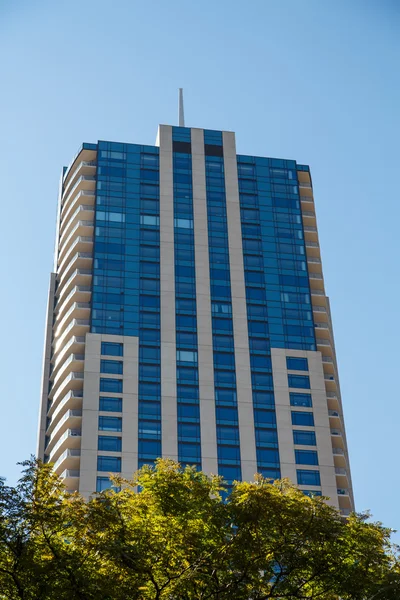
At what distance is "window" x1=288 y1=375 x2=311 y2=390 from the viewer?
4705 inches

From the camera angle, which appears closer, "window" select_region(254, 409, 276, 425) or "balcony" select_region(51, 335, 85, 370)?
"window" select_region(254, 409, 276, 425)

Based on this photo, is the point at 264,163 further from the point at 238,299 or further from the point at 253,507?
the point at 253,507

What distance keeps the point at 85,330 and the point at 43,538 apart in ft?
258

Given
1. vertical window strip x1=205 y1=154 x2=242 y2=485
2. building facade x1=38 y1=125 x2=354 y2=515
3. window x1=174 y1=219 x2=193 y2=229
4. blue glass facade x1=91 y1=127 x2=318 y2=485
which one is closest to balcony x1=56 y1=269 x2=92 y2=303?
building facade x1=38 y1=125 x2=354 y2=515

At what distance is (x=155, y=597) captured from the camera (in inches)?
1624

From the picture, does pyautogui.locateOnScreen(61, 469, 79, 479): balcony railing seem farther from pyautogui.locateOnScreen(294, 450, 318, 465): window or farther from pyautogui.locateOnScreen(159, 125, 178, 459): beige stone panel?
pyautogui.locateOnScreen(294, 450, 318, 465): window

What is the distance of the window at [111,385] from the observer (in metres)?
114

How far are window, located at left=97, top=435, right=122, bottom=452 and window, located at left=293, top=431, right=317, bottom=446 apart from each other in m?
20.0

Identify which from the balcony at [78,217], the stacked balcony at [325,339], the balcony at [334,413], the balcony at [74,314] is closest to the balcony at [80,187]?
the balcony at [78,217]

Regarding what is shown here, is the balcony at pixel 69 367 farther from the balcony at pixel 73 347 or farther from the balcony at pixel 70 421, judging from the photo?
the balcony at pixel 70 421

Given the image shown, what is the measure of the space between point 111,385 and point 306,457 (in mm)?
23429

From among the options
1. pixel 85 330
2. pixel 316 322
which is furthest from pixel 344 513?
pixel 85 330

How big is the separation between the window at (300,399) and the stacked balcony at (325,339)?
3.17 metres

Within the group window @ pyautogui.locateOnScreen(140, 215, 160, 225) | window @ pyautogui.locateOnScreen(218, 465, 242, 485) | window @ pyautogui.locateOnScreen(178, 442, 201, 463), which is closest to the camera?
window @ pyautogui.locateOnScreen(218, 465, 242, 485)
